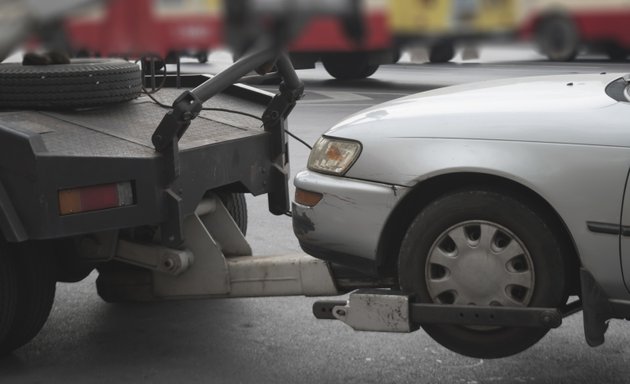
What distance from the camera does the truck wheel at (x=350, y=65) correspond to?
28.2 inches

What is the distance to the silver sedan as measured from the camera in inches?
133

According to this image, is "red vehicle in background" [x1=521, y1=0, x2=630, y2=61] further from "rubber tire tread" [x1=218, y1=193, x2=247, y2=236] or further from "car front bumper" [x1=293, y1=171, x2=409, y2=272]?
"rubber tire tread" [x1=218, y1=193, x2=247, y2=236]

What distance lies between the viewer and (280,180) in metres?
4.89

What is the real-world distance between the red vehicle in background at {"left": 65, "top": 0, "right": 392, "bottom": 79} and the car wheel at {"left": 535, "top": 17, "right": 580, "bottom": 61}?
97 millimetres

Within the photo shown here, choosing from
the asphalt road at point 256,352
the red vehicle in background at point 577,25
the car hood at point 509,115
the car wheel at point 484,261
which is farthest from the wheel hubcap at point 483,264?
the red vehicle in background at point 577,25

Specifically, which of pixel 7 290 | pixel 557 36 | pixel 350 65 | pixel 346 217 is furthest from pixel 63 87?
pixel 557 36

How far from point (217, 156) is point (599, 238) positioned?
1.75m

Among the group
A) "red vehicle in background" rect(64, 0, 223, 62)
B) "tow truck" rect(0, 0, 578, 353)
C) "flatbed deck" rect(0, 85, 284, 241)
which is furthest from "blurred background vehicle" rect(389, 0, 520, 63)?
"flatbed deck" rect(0, 85, 284, 241)

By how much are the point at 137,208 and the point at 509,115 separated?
58.6 inches

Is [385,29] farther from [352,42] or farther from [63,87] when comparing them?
[63,87]

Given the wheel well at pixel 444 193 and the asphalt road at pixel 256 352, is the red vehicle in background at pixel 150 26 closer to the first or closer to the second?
the asphalt road at pixel 256 352

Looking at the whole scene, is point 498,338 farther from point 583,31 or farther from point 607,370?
point 583,31

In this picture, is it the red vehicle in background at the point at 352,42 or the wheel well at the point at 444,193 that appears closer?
the red vehicle in background at the point at 352,42

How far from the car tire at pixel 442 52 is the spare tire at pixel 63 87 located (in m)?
3.22
